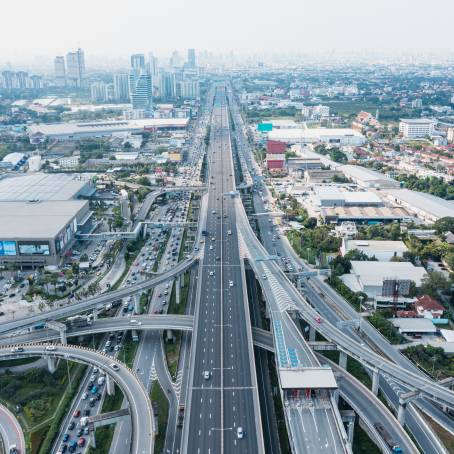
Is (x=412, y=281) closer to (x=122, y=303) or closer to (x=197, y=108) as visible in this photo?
(x=122, y=303)

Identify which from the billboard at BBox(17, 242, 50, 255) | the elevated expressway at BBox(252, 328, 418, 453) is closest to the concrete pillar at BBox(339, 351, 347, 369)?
the elevated expressway at BBox(252, 328, 418, 453)

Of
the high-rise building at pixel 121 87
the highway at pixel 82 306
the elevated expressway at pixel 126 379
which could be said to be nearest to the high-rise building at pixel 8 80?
the high-rise building at pixel 121 87

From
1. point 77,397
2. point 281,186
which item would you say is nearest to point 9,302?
point 77,397

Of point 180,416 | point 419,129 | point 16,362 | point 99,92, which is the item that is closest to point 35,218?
point 16,362

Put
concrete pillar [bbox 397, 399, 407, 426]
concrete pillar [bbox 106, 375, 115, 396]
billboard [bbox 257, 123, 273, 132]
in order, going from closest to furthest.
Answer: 1. concrete pillar [bbox 397, 399, 407, 426]
2. concrete pillar [bbox 106, 375, 115, 396]
3. billboard [bbox 257, 123, 273, 132]

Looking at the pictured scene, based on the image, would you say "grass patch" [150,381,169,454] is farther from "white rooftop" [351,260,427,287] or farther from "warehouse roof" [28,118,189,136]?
"warehouse roof" [28,118,189,136]

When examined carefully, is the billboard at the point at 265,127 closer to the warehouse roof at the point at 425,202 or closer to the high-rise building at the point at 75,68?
the warehouse roof at the point at 425,202

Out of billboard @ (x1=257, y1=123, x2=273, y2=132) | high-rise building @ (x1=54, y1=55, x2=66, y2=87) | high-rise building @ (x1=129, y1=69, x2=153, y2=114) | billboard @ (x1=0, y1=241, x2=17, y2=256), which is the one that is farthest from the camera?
high-rise building @ (x1=54, y1=55, x2=66, y2=87)
